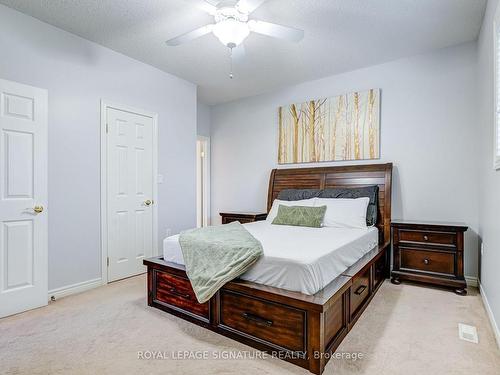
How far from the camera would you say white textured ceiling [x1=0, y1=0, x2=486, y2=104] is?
255 centimetres

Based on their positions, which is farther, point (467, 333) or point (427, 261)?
point (427, 261)

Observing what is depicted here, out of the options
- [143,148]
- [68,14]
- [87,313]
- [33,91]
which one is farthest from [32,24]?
[87,313]

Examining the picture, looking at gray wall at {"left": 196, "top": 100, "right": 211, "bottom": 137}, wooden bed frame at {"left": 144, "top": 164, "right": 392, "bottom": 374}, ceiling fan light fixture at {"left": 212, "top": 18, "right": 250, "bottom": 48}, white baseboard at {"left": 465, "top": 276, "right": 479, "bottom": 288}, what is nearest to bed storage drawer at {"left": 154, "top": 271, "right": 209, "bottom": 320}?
wooden bed frame at {"left": 144, "top": 164, "right": 392, "bottom": 374}

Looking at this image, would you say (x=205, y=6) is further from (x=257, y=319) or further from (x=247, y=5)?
(x=257, y=319)

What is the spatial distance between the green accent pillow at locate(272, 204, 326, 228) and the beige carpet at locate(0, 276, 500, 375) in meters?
1.00

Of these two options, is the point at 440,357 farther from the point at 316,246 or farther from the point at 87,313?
the point at 87,313

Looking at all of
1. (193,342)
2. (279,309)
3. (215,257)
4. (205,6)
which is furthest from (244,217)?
(205,6)

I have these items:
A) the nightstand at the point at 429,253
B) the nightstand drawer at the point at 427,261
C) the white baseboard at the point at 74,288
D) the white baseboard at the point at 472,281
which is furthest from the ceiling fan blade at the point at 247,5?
the white baseboard at the point at 472,281

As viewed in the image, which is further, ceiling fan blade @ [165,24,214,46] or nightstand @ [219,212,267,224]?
nightstand @ [219,212,267,224]

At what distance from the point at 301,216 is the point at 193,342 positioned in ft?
5.90

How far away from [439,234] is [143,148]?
3.56m

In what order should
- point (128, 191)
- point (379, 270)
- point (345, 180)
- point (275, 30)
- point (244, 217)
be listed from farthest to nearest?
1. point (244, 217)
2. point (345, 180)
3. point (128, 191)
4. point (379, 270)
5. point (275, 30)

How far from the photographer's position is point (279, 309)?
1825 mm

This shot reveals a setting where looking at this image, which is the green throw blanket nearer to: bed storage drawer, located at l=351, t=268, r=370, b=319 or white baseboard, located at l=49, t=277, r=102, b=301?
bed storage drawer, located at l=351, t=268, r=370, b=319
